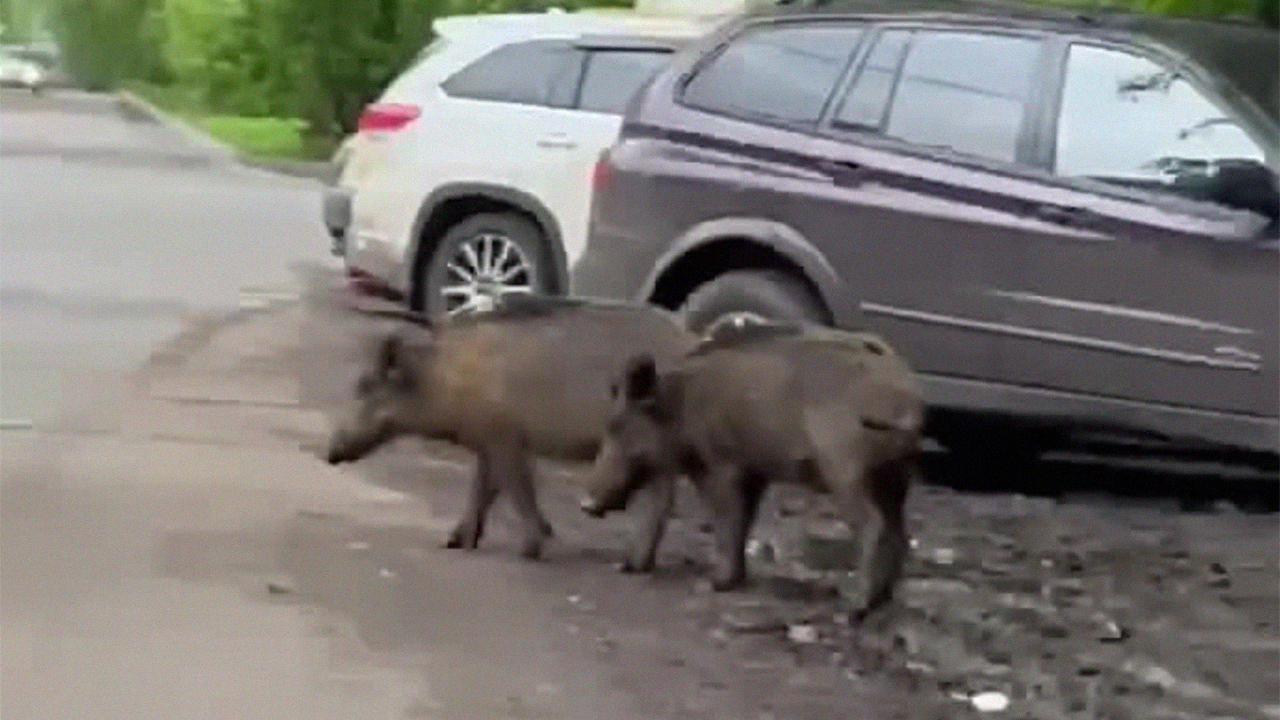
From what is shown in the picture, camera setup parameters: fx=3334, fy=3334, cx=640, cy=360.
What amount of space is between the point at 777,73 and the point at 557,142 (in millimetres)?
1269

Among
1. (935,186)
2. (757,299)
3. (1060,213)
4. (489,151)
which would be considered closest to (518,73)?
(489,151)

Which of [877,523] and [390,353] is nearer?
[877,523]

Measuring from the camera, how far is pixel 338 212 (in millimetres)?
10227

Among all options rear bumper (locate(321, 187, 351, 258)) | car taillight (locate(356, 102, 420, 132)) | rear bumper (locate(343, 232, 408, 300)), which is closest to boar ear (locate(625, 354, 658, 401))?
rear bumper (locate(343, 232, 408, 300))

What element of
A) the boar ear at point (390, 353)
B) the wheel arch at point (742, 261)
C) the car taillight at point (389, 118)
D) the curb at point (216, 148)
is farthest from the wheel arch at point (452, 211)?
the boar ear at point (390, 353)

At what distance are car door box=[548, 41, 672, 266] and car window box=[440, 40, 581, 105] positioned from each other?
0.22 feet

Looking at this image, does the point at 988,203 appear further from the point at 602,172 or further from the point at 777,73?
the point at 602,172

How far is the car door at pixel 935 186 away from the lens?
8125 mm

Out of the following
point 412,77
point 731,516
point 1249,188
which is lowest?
point 731,516

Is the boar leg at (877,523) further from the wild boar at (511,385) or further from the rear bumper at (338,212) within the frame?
the rear bumper at (338,212)

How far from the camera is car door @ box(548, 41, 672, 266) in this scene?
950cm

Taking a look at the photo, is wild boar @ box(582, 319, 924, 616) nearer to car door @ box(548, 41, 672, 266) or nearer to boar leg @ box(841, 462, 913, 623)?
boar leg @ box(841, 462, 913, 623)

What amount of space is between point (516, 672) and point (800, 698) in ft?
1.86

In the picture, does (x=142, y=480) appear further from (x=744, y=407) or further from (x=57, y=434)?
(x=744, y=407)
